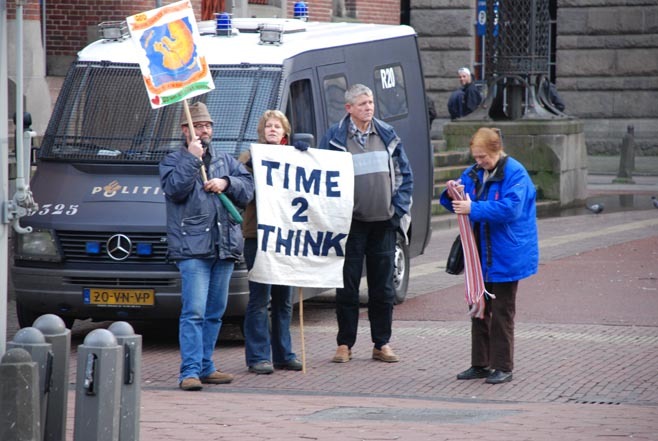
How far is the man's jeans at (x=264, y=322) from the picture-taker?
9570 mm

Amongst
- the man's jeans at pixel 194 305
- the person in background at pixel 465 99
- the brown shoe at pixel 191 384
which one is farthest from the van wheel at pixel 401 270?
the person in background at pixel 465 99

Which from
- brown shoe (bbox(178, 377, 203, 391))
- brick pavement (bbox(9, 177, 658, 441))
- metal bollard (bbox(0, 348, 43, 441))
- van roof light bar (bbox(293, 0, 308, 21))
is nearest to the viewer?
metal bollard (bbox(0, 348, 43, 441))

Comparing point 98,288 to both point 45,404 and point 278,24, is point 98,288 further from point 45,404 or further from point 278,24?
point 45,404

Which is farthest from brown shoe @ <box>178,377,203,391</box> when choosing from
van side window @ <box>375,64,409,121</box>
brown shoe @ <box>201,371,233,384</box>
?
van side window @ <box>375,64,409,121</box>

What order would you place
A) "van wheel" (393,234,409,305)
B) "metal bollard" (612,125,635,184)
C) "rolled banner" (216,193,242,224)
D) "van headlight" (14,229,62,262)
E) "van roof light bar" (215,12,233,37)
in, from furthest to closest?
"metal bollard" (612,125,635,184) < "van wheel" (393,234,409,305) < "van roof light bar" (215,12,233,37) < "van headlight" (14,229,62,262) < "rolled banner" (216,193,242,224)

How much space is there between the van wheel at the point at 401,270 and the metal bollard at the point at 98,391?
6526mm

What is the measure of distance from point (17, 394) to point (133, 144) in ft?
17.4

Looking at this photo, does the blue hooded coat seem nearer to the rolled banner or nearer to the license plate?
the rolled banner

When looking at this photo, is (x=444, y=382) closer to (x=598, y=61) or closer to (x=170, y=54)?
(x=170, y=54)

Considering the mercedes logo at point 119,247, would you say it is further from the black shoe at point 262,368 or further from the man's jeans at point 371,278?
the man's jeans at point 371,278

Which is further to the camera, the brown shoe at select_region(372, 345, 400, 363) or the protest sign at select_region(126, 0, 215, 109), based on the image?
the brown shoe at select_region(372, 345, 400, 363)

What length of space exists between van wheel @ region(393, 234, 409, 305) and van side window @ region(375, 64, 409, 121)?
1.12m

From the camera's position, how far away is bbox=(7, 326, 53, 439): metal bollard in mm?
6047

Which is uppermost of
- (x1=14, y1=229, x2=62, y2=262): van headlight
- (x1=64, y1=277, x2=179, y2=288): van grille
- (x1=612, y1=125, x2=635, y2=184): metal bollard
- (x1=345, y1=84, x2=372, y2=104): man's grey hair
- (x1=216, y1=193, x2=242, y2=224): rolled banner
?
(x1=345, y1=84, x2=372, y2=104): man's grey hair
